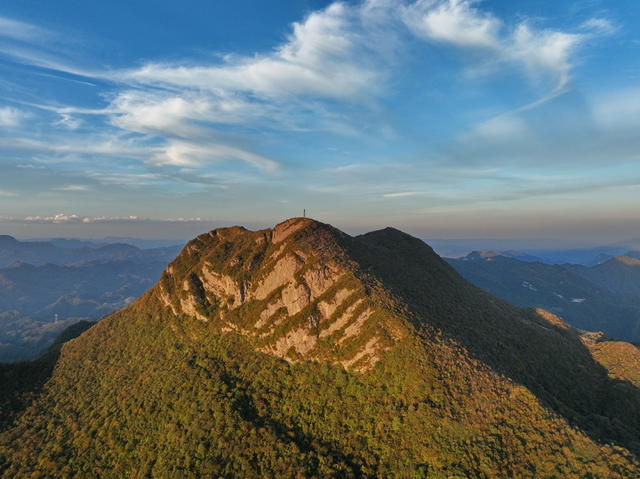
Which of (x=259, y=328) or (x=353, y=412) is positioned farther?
(x=259, y=328)

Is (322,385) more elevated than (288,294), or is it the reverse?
(288,294)

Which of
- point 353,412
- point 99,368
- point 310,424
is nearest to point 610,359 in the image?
point 353,412

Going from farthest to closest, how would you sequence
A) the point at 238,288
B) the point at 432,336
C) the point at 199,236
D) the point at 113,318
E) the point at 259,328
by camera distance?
the point at 199,236 < the point at 113,318 < the point at 238,288 < the point at 259,328 < the point at 432,336

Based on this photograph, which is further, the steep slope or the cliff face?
the cliff face

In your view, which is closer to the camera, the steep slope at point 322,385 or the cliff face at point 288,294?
the steep slope at point 322,385

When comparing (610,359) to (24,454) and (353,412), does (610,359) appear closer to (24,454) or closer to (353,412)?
(353,412)

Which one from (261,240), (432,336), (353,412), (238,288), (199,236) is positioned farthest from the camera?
(199,236)

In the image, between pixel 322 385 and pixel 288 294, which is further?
pixel 288 294

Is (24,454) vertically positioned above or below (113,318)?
below
